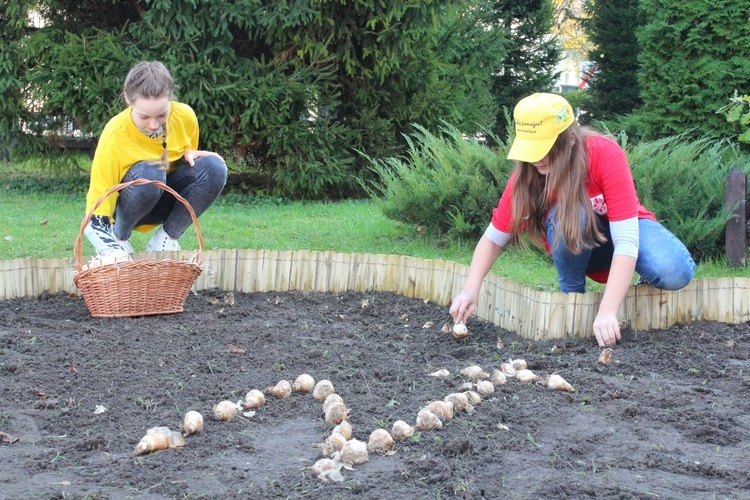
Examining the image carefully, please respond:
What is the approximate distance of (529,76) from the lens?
12.6m

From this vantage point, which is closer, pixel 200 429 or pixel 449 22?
pixel 200 429

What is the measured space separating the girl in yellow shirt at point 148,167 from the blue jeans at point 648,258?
206cm

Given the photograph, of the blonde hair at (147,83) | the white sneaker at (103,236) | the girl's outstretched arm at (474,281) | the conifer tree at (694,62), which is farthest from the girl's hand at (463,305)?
the conifer tree at (694,62)

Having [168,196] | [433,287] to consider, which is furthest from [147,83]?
[433,287]

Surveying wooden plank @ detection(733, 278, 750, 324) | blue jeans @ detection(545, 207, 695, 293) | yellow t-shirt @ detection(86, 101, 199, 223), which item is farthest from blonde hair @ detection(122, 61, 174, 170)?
wooden plank @ detection(733, 278, 750, 324)

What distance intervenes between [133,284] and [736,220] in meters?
3.71

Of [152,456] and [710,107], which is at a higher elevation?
[710,107]

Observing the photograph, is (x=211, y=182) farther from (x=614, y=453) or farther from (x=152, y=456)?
(x=614, y=453)

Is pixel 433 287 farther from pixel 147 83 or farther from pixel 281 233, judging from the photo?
pixel 281 233

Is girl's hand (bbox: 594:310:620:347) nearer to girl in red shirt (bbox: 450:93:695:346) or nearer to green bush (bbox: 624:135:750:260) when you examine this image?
girl in red shirt (bbox: 450:93:695:346)

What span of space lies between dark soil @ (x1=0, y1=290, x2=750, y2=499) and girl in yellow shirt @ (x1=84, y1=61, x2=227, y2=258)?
22.2 inches

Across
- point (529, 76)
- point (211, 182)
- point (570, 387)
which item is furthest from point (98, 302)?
point (529, 76)

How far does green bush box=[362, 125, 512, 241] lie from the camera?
19.0ft

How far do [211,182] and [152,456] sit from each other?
8.51ft
